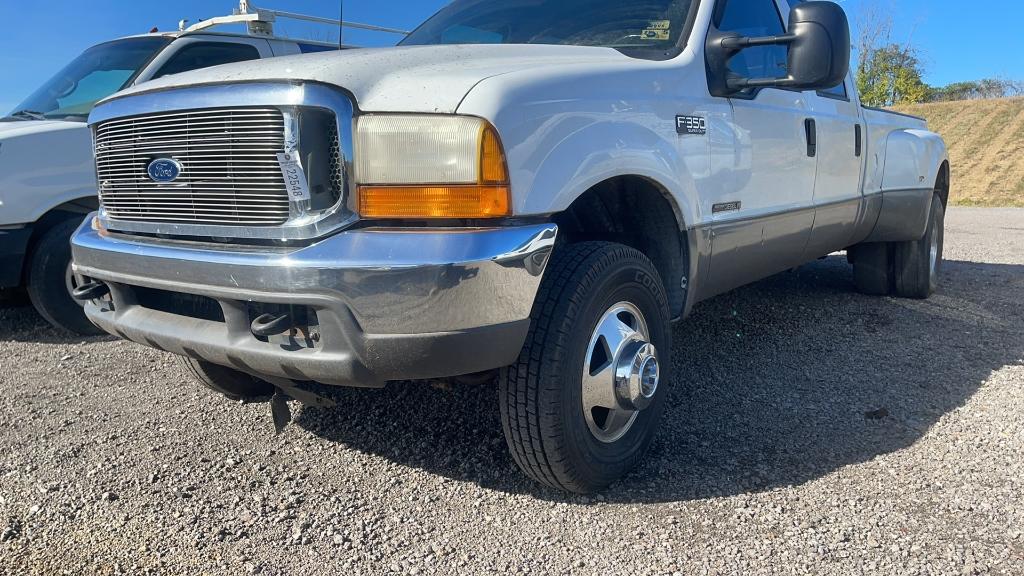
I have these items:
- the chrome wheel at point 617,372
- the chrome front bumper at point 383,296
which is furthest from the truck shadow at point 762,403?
the chrome front bumper at point 383,296

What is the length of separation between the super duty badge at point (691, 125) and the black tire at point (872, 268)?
3156 mm

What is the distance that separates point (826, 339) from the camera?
4.42 meters

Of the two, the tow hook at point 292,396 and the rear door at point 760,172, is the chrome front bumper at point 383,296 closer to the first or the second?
the tow hook at point 292,396

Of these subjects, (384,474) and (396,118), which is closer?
(396,118)

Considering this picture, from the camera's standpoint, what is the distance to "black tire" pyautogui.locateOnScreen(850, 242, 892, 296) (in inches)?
216

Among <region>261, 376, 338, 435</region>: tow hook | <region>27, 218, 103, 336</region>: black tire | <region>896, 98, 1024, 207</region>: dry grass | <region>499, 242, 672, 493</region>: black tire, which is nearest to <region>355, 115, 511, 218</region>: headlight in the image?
<region>499, 242, 672, 493</region>: black tire

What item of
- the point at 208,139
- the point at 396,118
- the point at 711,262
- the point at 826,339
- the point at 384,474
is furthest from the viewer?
the point at 826,339

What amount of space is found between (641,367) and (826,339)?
237cm

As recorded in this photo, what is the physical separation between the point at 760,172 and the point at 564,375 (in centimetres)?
165

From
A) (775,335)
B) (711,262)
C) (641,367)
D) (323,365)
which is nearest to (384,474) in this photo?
(323,365)

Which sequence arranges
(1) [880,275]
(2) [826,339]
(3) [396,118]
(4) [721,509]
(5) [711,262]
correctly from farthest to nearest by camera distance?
(1) [880,275]
(2) [826,339]
(5) [711,262]
(4) [721,509]
(3) [396,118]

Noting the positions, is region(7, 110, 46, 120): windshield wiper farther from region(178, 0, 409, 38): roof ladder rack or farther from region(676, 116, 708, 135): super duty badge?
region(676, 116, 708, 135): super duty badge

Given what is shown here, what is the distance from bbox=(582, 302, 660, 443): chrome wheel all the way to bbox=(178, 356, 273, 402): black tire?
1.53 m

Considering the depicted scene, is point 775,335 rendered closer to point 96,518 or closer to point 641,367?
point 641,367
